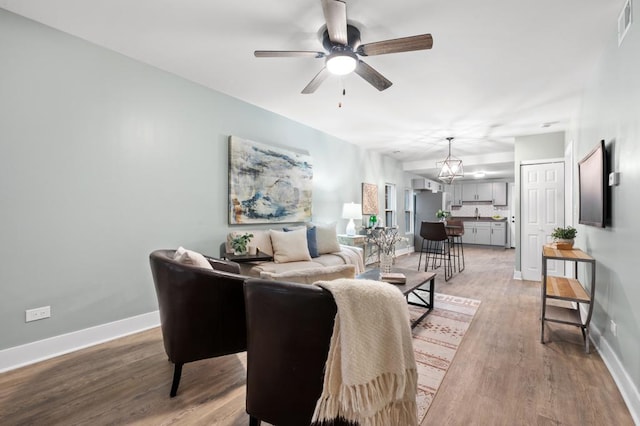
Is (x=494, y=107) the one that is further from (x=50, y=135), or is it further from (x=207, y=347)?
(x=50, y=135)

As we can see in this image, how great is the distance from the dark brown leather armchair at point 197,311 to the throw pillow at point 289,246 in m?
1.81

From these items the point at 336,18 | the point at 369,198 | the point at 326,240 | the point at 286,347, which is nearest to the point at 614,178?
the point at 336,18

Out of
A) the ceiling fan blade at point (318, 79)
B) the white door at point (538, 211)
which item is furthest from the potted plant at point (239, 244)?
the white door at point (538, 211)

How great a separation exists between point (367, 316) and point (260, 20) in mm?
2227

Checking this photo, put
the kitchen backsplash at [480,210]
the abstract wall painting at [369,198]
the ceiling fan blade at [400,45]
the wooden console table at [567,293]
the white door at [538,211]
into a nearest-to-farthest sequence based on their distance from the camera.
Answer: the ceiling fan blade at [400,45] → the wooden console table at [567,293] → the white door at [538,211] → the abstract wall painting at [369,198] → the kitchen backsplash at [480,210]

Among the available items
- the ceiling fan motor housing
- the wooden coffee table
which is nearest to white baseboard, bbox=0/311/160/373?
the wooden coffee table

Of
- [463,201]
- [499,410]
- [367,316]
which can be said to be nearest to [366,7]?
[367,316]

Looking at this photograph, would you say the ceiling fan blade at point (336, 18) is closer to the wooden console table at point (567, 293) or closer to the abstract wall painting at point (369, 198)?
the wooden console table at point (567, 293)

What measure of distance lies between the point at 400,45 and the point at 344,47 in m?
0.42

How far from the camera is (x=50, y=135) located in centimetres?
236

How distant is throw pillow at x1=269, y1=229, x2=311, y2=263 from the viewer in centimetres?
370

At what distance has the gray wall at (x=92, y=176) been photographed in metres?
2.21

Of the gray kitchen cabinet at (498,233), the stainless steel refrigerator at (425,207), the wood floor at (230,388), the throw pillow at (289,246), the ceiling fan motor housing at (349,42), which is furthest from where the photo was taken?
the gray kitchen cabinet at (498,233)

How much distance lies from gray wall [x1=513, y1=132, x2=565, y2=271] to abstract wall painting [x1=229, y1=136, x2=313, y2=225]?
3.71m
